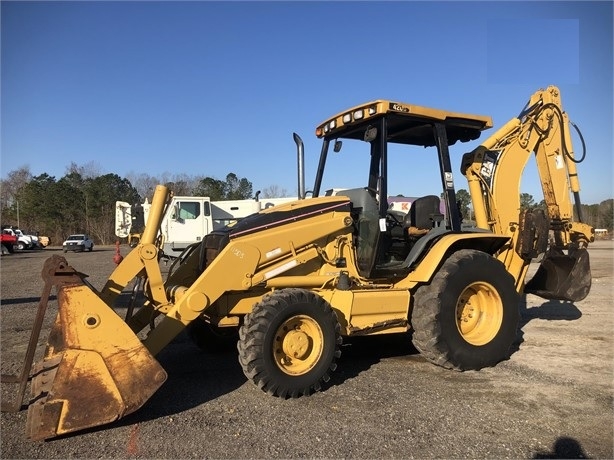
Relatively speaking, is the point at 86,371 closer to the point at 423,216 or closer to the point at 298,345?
the point at 298,345

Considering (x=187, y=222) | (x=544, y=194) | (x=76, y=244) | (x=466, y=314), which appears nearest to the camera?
(x=466, y=314)

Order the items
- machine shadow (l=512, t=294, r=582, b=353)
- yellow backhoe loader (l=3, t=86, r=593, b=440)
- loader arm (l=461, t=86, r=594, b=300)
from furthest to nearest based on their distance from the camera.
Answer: machine shadow (l=512, t=294, r=582, b=353) → loader arm (l=461, t=86, r=594, b=300) → yellow backhoe loader (l=3, t=86, r=593, b=440)

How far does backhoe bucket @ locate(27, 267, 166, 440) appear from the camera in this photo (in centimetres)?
367

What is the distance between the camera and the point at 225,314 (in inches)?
197

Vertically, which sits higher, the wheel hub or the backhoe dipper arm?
the backhoe dipper arm

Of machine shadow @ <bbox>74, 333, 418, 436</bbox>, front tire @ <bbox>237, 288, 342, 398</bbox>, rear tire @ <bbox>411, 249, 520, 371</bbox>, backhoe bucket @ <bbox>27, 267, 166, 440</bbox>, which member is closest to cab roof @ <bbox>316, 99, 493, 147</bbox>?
rear tire @ <bbox>411, 249, 520, 371</bbox>

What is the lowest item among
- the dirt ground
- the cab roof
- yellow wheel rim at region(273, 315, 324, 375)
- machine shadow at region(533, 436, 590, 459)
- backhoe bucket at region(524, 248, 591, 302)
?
machine shadow at region(533, 436, 590, 459)

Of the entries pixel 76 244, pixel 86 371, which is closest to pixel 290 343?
pixel 86 371

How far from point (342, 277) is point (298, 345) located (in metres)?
0.90

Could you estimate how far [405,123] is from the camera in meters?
6.00

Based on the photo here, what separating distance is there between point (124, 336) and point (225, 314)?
117 cm

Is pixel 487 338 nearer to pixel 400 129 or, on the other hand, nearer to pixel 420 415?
pixel 420 415

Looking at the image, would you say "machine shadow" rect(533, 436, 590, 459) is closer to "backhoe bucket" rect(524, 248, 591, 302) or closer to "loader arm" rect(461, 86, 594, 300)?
"loader arm" rect(461, 86, 594, 300)

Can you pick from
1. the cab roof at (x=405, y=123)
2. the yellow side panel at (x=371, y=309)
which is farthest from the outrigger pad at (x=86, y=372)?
the cab roof at (x=405, y=123)
